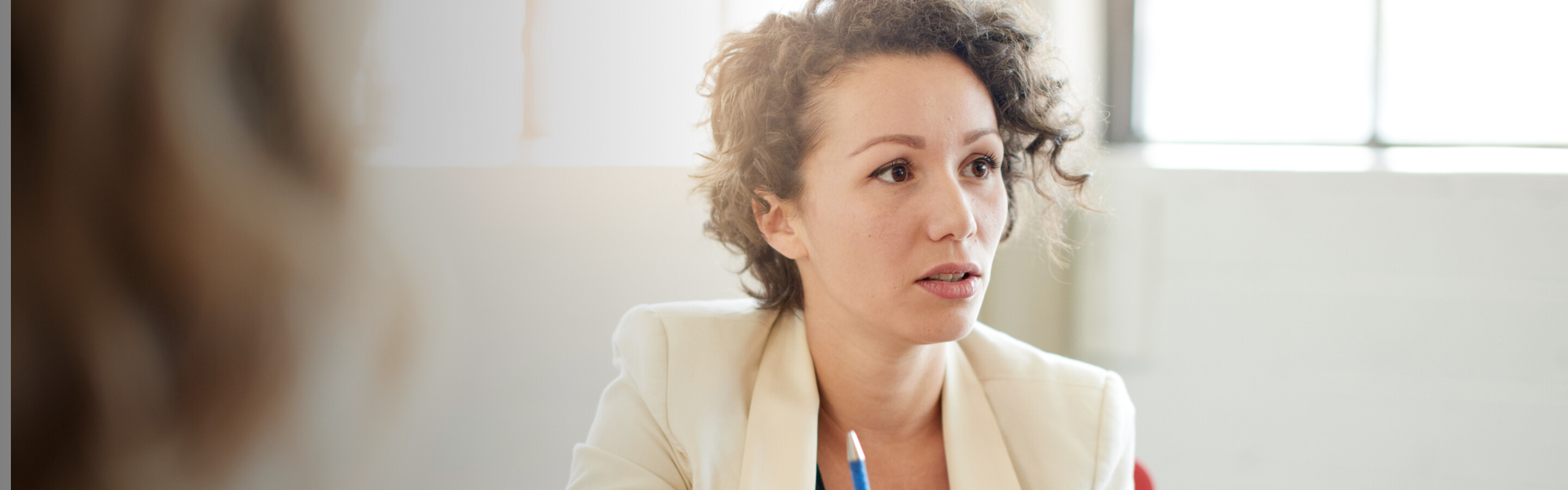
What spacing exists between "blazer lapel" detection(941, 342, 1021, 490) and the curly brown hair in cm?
22

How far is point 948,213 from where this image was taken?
937mm

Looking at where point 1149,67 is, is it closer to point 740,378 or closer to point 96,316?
point 740,378

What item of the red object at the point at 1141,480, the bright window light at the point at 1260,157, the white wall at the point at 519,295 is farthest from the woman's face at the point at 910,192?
the bright window light at the point at 1260,157

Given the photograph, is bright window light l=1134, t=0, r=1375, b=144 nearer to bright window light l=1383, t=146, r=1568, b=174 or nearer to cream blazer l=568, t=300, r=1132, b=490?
bright window light l=1383, t=146, r=1568, b=174

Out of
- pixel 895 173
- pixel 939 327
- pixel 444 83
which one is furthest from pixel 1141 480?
pixel 444 83

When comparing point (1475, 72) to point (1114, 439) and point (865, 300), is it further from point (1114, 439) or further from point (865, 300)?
point (865, 300)

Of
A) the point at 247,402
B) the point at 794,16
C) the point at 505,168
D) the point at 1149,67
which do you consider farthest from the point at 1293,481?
the point at 247,402

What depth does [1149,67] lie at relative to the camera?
2895 mm

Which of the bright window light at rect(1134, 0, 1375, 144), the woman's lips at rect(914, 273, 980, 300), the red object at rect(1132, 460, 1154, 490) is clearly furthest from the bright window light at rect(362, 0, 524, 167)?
the bright window light at rect(1134, 0, 1375, 144)

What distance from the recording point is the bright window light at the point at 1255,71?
104 inches

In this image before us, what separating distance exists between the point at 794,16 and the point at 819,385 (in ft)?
1.35

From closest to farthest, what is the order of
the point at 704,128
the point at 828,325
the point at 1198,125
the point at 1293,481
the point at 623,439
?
1. the point at 623,439
2. the point at 828,325
3. the point at 704,128
4. the point at 1293,481
5. the point at 1198,125

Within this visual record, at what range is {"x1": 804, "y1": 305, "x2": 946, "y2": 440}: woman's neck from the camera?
109 centimetres

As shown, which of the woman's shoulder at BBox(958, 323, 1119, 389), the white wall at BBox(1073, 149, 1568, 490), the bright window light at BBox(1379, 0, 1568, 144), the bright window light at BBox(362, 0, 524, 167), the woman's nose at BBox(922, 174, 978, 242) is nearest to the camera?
the bright window light at BBox(362, 0, 524, 167)
